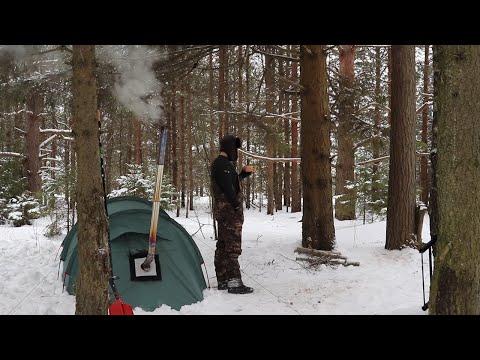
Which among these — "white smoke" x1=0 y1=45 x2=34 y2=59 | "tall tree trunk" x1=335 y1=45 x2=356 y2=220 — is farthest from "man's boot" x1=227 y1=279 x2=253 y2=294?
"tall tree trunk" x1=335 y1=45 x2=356 y2=220

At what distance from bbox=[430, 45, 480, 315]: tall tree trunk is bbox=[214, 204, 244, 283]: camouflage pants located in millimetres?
3237

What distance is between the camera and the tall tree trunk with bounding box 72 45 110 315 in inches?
Answer: 159

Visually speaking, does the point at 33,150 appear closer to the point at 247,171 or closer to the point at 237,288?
the point at 247,171

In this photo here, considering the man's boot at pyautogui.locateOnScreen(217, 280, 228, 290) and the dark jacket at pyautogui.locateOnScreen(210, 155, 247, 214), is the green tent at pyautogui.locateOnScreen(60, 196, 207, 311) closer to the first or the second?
the man's boot at pyautogui.locateOnScreen(217, 280, 228, 290)

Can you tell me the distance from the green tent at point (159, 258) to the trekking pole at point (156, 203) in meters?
0.25

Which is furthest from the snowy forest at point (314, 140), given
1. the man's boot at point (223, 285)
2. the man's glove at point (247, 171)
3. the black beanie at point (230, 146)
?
the man's boot at point (223, 285)

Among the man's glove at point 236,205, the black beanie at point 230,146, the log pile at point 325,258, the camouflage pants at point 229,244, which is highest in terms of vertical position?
the black beanie at point 230,146

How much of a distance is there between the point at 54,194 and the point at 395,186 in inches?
371

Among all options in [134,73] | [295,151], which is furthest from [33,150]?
[295,151]

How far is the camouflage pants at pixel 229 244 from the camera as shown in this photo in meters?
5.94

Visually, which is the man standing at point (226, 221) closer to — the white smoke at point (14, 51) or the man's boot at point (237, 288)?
the man's boot at point (237, 288)

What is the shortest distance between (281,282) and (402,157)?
3.42 meters

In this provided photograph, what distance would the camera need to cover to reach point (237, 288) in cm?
579
